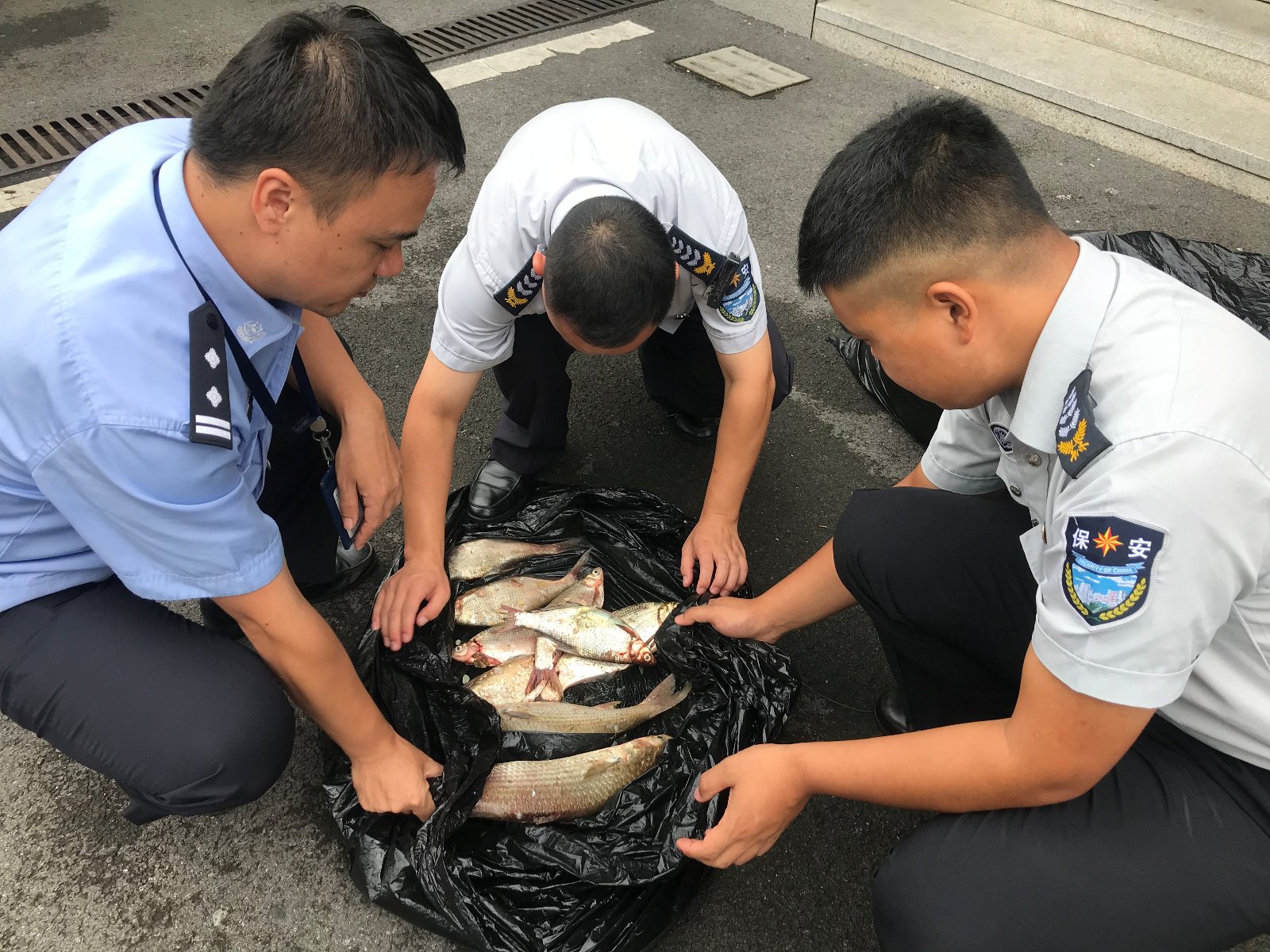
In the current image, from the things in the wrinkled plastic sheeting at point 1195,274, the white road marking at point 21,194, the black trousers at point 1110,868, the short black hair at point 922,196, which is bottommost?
the white road marking at point 21,194

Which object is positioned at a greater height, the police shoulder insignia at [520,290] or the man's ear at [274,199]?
the man's ear at [274,199]

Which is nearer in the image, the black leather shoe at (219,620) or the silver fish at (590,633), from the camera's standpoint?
the silver fish at (590,633)

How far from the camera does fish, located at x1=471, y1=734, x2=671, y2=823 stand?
190 centimetres

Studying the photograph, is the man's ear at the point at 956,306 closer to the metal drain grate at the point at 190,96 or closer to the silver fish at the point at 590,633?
the silver fish at the point at 590,633

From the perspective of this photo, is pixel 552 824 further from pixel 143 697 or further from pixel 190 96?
pixel 190 96

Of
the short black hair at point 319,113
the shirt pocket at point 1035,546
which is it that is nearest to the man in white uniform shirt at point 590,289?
the short black hair at point 319,113

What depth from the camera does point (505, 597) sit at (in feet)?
7.82

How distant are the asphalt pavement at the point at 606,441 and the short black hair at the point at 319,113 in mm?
1391

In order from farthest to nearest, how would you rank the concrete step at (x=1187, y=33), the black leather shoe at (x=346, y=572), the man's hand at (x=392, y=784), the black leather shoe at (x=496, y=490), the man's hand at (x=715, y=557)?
1. the concrete step at (x=1187, y=33)
2. the black leather shoe at (x=496, y=490)
3. the black leather shoe at (x=346, y=572)
4. the man's hand at (x=715, y=557)
5. the man's hand at (x=392, y=784)

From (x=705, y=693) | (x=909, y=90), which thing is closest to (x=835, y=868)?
(x=705, y=693)

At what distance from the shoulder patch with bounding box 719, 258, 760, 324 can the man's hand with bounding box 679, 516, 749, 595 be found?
1.78 ft

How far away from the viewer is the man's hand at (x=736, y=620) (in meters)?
2.15

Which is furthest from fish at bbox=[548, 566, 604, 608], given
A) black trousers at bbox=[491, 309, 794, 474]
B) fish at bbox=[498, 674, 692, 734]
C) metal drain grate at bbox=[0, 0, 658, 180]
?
metal drain grate at bbox=[0, 0, 658, 180]

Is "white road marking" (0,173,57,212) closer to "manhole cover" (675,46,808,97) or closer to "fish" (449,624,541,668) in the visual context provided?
"fish" (449,624,541,668)
